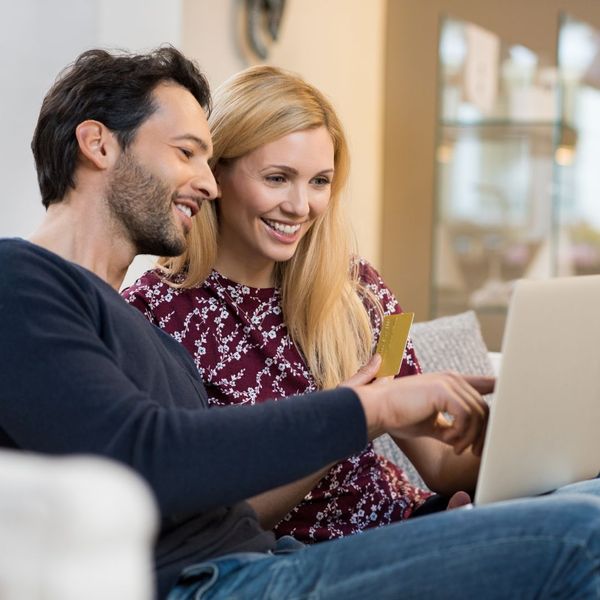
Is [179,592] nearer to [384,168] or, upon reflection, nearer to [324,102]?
[324,102]

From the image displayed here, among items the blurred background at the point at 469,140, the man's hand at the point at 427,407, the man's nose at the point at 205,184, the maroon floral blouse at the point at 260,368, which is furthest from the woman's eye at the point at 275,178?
the blurred background at the point at 469,140

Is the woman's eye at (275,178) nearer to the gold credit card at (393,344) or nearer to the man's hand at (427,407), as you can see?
the gold credit card at (393,344)

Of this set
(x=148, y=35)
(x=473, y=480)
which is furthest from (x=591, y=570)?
(x=148, y=35)

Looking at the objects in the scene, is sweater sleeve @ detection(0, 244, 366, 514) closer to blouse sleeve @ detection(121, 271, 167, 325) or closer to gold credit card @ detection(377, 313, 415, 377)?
gold credit card @ detection(377, 313, 415, 377)

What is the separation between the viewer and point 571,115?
4.48 meters

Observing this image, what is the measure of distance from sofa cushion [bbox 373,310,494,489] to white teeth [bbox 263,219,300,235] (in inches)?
22.8

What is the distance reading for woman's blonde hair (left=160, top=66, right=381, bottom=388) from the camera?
6.31 ft

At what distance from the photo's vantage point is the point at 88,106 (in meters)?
1.62

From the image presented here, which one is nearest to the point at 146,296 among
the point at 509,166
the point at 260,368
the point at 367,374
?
the point at 260,368

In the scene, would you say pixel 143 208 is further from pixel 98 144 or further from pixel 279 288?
pixel 279 288

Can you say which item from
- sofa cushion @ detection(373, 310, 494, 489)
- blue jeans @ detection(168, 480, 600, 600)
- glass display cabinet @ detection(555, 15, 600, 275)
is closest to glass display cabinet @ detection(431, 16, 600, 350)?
glass display cabinet @ detection(555, 15, 600, 275)

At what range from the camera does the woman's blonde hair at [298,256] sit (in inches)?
75.8

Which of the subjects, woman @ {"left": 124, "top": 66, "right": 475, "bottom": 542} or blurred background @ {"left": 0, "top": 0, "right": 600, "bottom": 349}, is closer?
woman @ {"left": 124, "top": 66, "right": 475, "bottom": 542}

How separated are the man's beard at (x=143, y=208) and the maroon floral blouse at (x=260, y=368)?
10.6 inches
